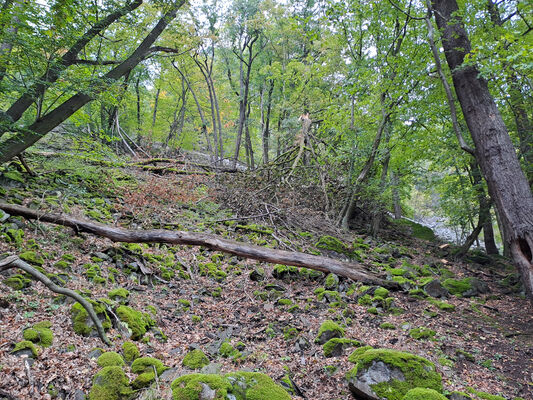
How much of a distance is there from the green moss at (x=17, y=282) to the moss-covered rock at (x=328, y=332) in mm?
3776

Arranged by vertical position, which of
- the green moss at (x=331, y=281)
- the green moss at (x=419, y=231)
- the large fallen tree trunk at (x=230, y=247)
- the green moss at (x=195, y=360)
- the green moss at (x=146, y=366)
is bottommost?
the green moss at (x=195, y=360)

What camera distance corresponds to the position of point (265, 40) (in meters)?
15.4

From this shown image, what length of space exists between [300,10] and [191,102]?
8187mm

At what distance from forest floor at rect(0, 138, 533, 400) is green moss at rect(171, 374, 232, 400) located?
9.8 inches

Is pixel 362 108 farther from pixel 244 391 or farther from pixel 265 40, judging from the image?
pixel 244 391

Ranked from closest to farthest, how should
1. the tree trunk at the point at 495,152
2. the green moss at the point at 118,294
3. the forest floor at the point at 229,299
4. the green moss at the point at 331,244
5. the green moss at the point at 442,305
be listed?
the forest floor at the point at 229,299 < the green moss at the point at 118,294 < the tree trunk at the point at 495,152 < the green moss at the point at 442,305 < the green moss at the point at 331,244

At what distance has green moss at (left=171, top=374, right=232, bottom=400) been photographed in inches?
98.3

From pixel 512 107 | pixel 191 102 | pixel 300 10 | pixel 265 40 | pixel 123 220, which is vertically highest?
pixel 300 10

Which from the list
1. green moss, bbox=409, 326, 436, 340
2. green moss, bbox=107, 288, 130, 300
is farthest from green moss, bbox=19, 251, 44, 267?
green moss, bbox=409, 326, 436, 340

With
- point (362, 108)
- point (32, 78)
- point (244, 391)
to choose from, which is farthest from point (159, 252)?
point (362, 108)

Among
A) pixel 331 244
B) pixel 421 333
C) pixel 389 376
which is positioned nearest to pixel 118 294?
pixel 389 376

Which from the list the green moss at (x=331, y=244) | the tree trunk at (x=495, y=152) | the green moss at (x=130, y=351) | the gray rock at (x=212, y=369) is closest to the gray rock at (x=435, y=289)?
the tree trunk at (x=495, y=152)

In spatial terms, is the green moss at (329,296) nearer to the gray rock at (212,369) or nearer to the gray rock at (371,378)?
the gray rock at (371,378)

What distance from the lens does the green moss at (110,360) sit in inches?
113
